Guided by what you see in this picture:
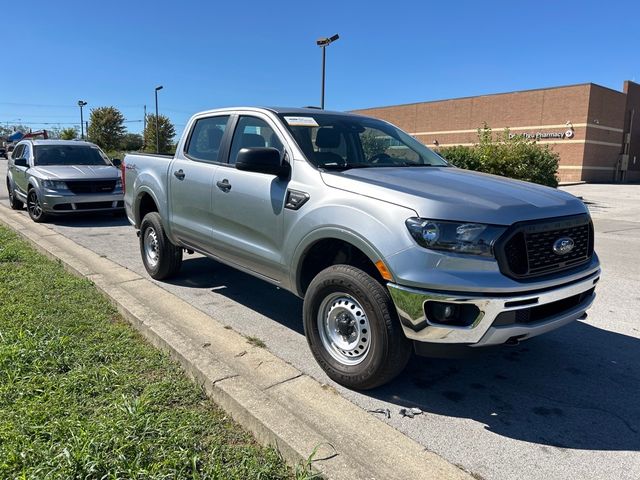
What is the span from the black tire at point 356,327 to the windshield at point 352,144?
0.98m

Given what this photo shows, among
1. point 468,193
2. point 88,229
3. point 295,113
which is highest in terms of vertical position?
point 295,113

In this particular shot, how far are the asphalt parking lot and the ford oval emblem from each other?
2.66 feet

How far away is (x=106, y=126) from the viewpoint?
6281 centimetres

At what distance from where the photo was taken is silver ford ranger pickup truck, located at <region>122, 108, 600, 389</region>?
2836 millimetres

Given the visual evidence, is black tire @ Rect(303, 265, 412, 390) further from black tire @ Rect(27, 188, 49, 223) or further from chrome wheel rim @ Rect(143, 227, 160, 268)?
black tire @ Rect(27, 188, 49, 223)

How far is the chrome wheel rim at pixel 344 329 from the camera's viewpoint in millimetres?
3270

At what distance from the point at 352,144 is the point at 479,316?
6.74 ft

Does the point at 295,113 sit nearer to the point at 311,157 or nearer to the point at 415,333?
the point at 311,157

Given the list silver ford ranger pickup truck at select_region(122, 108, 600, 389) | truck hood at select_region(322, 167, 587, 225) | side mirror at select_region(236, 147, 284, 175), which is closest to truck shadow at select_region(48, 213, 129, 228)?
silver ford ranger pickup truck at select_region(122, 108, 600, 389)

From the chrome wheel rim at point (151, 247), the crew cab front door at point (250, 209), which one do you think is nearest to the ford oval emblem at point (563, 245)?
the crew cab front door at point (250, 209)

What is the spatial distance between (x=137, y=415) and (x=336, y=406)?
1.15m

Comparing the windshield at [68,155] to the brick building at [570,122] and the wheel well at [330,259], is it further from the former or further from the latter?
the brick building at [570,122]

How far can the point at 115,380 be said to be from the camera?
3258 mm

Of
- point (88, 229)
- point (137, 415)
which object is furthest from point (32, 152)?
point (137, 415)
